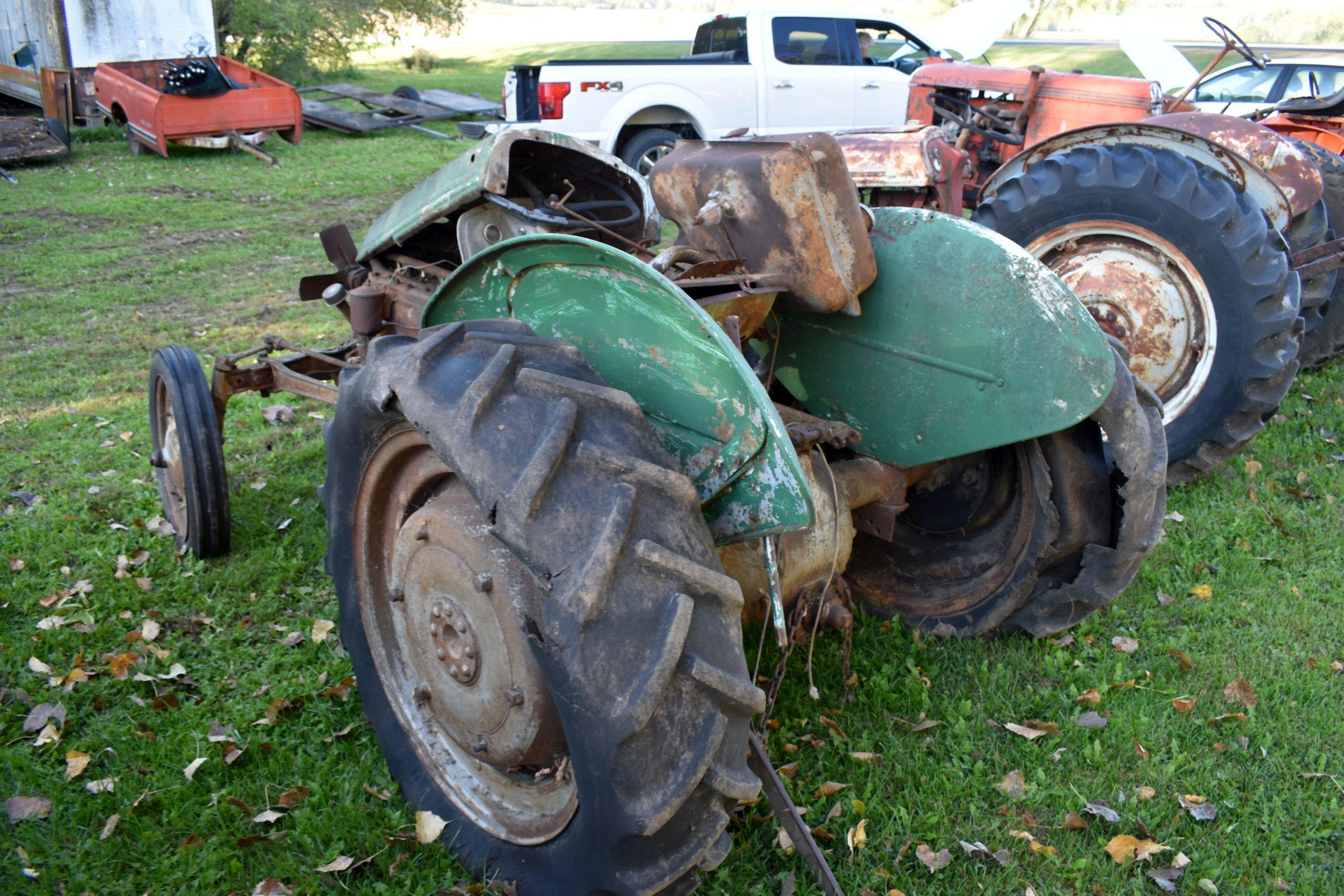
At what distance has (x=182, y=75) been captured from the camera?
13.6m

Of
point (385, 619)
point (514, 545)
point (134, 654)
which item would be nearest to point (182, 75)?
point (134, 654)

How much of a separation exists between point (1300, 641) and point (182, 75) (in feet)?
48.6

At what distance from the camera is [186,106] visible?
13.5 meters

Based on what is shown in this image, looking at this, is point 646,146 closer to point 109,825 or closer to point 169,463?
point 169,463

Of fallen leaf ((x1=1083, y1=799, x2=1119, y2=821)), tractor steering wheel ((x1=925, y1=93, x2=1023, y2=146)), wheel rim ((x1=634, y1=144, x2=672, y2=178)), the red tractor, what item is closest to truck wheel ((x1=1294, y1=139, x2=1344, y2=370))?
the red tractor

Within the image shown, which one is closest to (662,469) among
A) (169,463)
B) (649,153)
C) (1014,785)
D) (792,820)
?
(792,820)

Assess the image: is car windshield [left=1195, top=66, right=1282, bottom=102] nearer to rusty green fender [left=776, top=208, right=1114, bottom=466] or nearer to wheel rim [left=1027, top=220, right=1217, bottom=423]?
wheel rim [left=1027, top=220, right=1217, bottom=423]

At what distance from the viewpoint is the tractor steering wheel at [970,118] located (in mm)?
7043

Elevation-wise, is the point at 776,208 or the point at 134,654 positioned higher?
the point at 776,208

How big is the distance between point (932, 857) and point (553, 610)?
1.42 meters

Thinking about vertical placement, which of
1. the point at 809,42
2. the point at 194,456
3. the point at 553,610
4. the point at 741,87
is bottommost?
the point at 194,456

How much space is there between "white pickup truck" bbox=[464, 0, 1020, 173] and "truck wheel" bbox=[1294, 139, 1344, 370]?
648 cm

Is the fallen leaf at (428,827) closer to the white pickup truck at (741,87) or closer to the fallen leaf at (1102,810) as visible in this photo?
the fallen leaf at (1102,810)

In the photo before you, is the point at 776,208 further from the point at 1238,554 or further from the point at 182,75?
the point at 182,75
